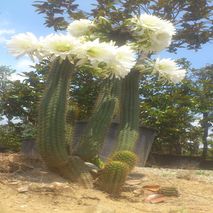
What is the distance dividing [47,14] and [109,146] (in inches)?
275

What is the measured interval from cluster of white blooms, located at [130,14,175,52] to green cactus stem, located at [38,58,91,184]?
A: 0.87 m

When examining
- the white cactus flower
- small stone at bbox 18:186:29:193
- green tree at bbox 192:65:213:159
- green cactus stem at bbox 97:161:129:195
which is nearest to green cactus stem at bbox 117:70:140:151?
green cactus stem at bbox 97:161:129:195

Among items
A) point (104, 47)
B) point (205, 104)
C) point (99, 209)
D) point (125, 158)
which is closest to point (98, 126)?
point (125, 158)

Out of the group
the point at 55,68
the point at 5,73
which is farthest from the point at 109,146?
the point at 5,73

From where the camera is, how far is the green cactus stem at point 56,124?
402 centimetres

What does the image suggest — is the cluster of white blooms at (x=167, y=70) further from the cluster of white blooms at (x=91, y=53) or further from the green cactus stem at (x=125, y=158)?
the green cactus stem at (x=125, y=158)

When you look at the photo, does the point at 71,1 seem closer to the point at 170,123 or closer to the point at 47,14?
the point at 47,14

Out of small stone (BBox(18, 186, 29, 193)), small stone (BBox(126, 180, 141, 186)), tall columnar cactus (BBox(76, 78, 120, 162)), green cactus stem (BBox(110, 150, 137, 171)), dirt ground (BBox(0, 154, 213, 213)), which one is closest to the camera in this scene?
dirt ground (BBox(0, 154, 213, 213))

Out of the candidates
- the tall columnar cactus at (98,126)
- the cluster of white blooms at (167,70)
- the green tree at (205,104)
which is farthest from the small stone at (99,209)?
the green tree at (205,104)

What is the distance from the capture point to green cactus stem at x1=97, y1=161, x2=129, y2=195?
401 cm

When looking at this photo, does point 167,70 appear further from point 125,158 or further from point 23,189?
point 23,189

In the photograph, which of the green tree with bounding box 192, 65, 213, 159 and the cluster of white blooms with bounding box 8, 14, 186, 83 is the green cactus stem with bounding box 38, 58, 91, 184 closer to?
the cluster of white blooms with bounding box 8, 14, 186, 83

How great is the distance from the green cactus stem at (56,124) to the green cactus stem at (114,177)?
0.57 ft

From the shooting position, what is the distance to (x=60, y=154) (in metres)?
4.05
